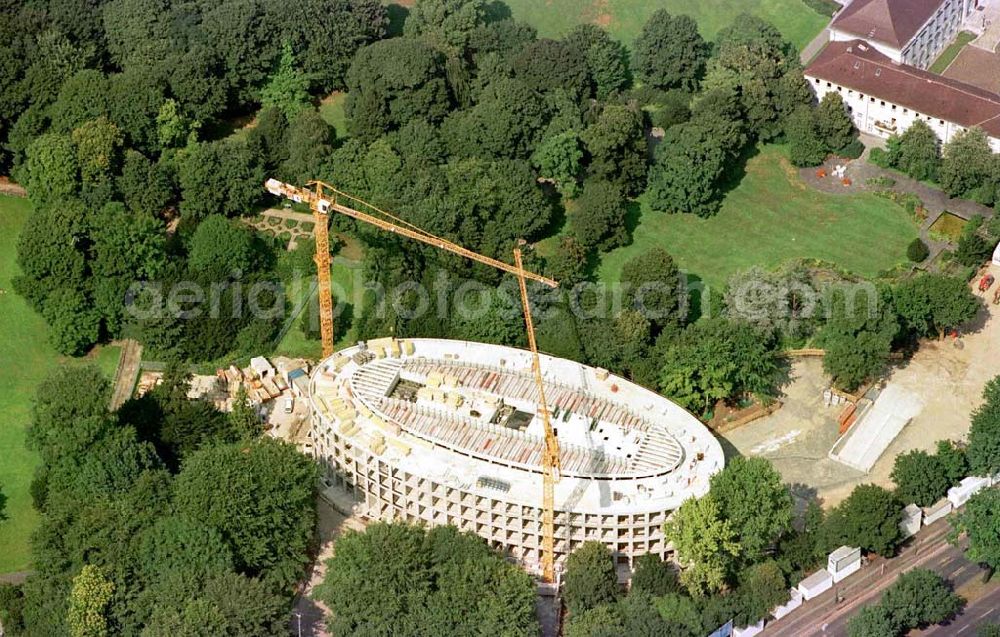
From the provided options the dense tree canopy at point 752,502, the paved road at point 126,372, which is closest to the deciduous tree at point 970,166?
the dense tree canopy at point 752,502

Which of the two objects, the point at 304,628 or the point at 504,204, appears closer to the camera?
the point at 304,628

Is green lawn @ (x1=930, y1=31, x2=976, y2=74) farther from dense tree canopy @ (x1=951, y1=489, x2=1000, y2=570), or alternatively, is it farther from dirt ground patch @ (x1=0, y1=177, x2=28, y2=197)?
dirt ground patch @ (x1=0, y1=177, x2=28, y2=197)

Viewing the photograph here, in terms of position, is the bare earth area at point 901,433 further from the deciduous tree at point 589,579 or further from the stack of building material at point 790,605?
the deciduous tree at point 589,579

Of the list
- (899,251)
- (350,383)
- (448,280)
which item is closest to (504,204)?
(448,280)

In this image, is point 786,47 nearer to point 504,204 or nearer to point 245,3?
point 504,204

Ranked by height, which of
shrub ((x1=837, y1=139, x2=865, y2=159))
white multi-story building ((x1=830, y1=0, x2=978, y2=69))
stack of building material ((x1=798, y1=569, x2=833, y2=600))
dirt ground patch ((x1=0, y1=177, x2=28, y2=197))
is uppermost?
white multi-story building ((x1=830, y1=0, x2=978, y2=69))

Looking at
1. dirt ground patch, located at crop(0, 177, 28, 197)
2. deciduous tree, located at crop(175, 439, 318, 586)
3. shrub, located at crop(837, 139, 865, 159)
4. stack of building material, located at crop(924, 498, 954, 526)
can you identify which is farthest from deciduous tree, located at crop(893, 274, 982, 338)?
dirt ground patch, located at crop(0, 177, 28, 197)
